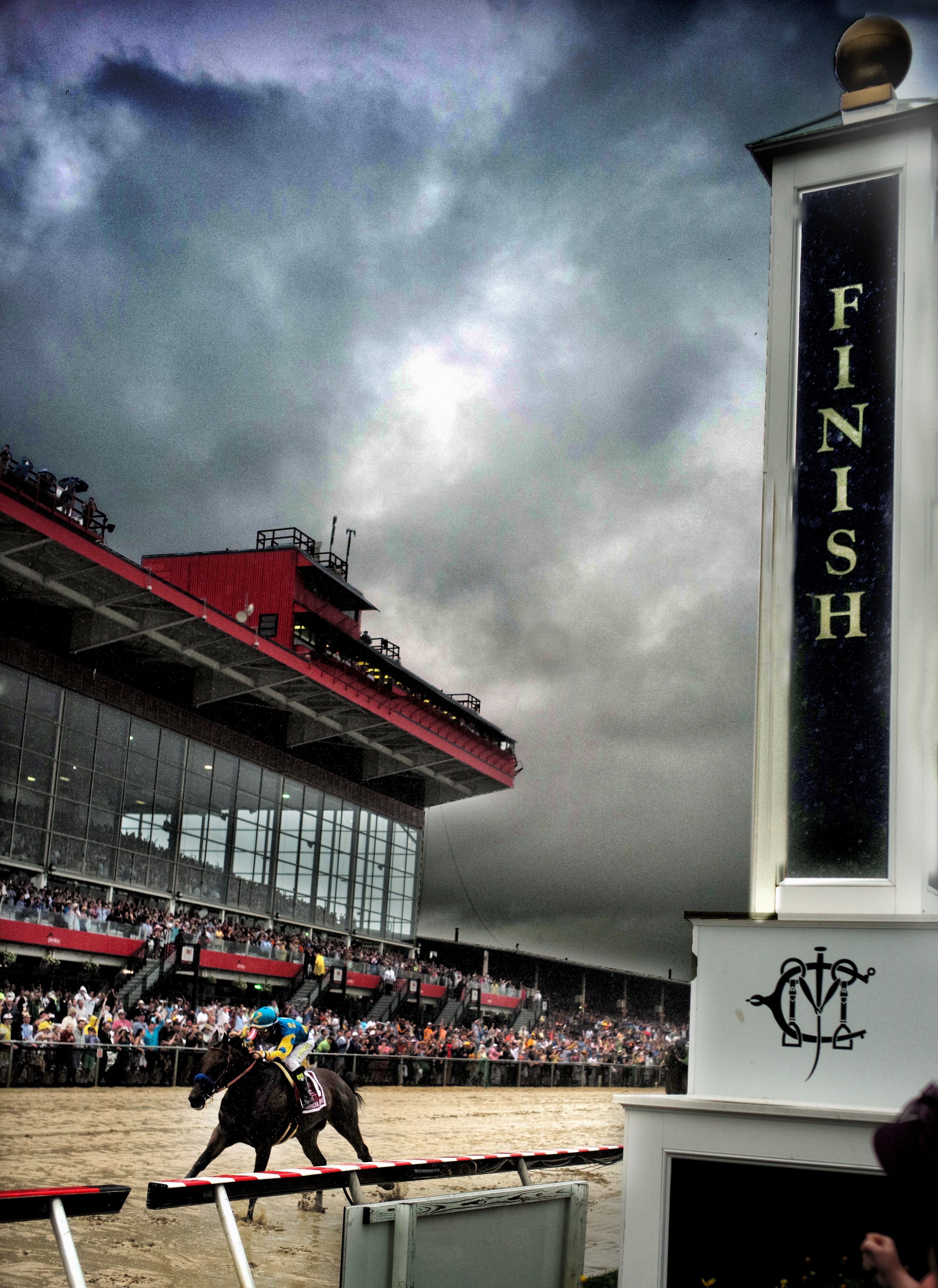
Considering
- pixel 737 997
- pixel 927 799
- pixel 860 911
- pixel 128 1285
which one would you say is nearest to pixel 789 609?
pixel 927 799

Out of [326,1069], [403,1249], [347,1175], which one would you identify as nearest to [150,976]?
[326,1069]

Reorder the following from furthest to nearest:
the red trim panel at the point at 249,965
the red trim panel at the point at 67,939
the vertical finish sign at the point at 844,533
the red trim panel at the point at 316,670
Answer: the red trim panel at the point at 249,965
the red trim panel at the point at 316,670
the red trim panel at the point at 67,939
the vertical finish sign at the point at 844,533

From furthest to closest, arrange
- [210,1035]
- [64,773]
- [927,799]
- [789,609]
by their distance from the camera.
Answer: [64,773] → [210,1035] → [789,609] → [927,799]

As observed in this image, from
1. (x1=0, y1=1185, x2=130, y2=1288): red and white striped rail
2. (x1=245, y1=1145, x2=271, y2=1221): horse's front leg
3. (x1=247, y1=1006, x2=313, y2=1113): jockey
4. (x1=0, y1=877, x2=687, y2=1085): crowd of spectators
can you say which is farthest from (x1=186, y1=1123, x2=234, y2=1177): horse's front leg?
(x1=0, y1=1185, x2=130, y2=1288): red and white striped rail

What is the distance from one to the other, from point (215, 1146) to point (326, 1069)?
6.10m

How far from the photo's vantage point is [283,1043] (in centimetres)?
1025

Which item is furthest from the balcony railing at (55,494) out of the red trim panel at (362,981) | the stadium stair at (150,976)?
the red trim panel at (362,981)

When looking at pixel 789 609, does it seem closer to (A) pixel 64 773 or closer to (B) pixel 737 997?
(B) pixel 737 997

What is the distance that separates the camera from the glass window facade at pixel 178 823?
31031 millimetres

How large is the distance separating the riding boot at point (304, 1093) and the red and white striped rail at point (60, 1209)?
6.38m

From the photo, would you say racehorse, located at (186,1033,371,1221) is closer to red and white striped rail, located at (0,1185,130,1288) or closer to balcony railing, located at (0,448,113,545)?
red and white striped rail, located at (0,1185,130,1288)

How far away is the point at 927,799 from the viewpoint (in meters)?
5.20

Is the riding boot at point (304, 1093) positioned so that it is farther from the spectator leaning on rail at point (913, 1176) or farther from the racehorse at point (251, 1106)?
the spectator leaning on rail at point (913, 1176)

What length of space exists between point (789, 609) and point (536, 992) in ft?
150
